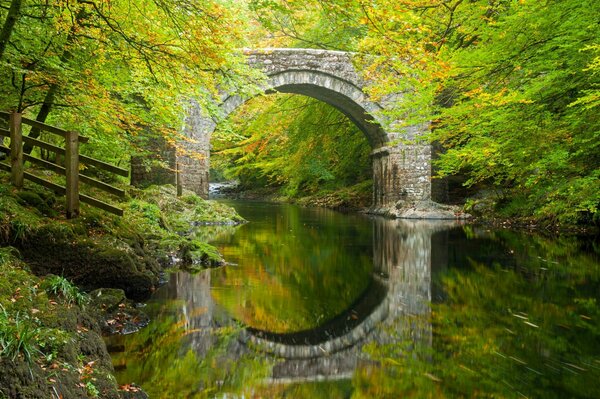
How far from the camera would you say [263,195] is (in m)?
31.1

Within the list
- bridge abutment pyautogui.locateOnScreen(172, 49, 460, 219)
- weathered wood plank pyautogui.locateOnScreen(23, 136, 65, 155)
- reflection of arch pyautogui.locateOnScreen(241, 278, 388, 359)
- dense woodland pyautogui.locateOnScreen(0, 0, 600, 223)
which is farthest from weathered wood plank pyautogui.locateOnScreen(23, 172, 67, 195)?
bridge abutment pyautogui.locateOnScreen(172, 49, 460, 219)

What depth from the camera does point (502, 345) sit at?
367 centimetres

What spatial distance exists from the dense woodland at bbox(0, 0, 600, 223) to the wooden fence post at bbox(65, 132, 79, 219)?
2.34 feet

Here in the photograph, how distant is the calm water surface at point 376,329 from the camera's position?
10.1 feet

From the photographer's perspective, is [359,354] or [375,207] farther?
[375,207]

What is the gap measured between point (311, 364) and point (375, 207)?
14354mm

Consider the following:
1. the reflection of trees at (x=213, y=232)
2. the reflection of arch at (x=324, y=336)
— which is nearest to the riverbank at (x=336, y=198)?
the reflection of trees at (x=213, y=232)

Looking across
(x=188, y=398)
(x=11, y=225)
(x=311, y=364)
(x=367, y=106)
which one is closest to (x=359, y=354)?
(x=311, y=364)

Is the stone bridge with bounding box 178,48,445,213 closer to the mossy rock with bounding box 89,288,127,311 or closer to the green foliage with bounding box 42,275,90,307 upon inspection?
the mossy rock with bounding box 89,288,127,311

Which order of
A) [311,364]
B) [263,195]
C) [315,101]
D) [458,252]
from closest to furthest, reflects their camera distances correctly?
1. [311,364]
2. [458,252]
3. [315,101]
4. [263,195]

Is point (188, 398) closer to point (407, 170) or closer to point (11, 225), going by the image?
point (11, 225)

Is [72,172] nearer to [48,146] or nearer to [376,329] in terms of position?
[48,146]

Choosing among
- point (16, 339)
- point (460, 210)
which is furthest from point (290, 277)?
point (460, 210)

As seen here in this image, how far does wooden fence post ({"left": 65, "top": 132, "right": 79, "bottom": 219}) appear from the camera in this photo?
537 cm
